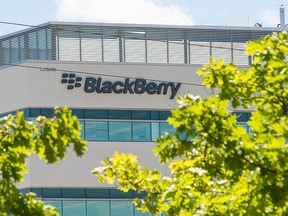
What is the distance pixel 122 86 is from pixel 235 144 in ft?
142

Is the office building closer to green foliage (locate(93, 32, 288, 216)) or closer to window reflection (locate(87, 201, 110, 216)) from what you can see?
window reflection (locate(87, 201, 110, 216))

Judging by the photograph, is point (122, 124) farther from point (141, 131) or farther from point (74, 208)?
point (74, 208)

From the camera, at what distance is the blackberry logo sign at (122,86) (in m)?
63.0

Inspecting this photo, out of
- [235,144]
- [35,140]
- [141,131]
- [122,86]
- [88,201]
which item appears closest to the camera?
[235,144]

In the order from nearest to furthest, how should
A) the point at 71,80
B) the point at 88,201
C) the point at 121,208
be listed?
1. the point at 88,201
2. the point at 71,80
3. the point at 121,208

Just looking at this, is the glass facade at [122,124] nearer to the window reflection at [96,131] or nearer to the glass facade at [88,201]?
the window reflection at [96,131]

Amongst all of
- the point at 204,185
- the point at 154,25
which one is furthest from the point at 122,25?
the point at 204,185

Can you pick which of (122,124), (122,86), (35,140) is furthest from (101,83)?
(35,140)

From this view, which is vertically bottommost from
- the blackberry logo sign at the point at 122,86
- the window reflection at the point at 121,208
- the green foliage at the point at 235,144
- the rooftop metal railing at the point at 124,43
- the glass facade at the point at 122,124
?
the window reflection at the point at 121,208

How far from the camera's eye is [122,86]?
209 feet

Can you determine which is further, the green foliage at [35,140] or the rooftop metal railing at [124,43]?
the rooftop metal railing at [124,43]

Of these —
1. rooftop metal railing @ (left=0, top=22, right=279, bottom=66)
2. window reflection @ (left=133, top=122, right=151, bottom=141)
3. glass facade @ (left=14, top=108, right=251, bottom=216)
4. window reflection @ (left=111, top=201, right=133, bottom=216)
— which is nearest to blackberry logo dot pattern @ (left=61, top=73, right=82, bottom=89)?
rooftop metal railing @ (left=0, top=22, right=279, bottom=66)

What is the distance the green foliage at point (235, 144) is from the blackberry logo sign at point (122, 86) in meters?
38.8

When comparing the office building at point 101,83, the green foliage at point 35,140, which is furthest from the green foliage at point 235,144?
the office building at point 101,83
